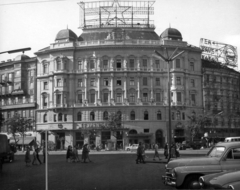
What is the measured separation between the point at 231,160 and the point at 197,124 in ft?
161

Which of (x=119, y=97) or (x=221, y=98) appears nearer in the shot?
(x=119, y=97)

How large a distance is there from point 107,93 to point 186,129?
15.0 meters

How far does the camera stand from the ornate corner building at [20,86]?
68.4 metres

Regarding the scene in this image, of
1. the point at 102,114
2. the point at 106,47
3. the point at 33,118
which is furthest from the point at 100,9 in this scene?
the point at 33,118

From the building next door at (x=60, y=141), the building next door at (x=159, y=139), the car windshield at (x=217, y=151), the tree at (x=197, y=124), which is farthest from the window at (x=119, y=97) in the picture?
the car windshield at (x=217, y=151)

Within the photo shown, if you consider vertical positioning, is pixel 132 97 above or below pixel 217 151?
above

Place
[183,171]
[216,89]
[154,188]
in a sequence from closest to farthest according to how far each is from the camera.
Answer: [183,171] < [154,188] < [216,89]

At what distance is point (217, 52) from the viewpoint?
69125mm

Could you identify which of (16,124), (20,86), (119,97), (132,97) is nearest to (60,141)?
(16,124)

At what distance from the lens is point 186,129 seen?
6294 centimetres

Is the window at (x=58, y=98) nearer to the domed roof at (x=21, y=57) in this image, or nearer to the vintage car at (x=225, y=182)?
the domed roof at (x=21, y=57)

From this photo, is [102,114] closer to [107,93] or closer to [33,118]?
[107,93]

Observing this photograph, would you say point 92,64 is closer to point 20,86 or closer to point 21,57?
point 20,86

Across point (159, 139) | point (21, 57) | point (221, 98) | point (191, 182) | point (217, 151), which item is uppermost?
point (21, 57)
